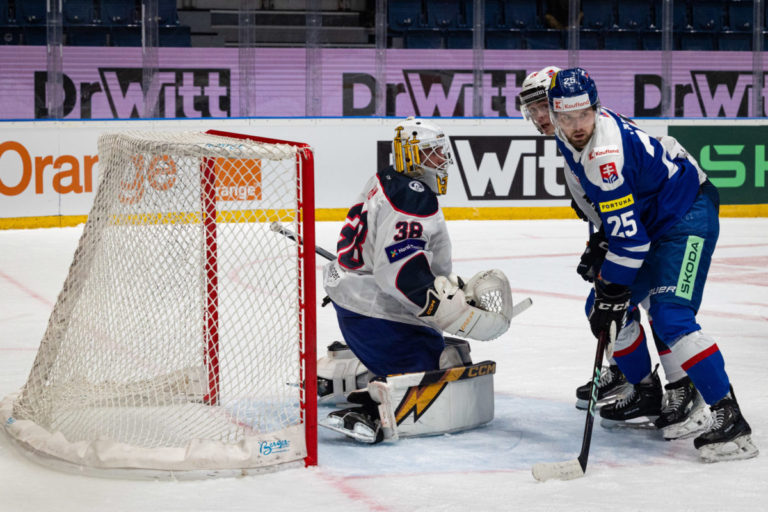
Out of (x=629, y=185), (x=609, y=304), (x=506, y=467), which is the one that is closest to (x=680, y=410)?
(x=609, y=304)

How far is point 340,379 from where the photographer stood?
3213mm

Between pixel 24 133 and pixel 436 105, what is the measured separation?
316cm

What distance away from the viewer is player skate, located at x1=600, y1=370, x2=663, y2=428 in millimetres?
2965

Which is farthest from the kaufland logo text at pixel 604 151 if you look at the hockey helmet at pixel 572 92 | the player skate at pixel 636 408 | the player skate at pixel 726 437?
the player skate at pixel 636 408

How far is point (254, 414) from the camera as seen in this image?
9.64 ft

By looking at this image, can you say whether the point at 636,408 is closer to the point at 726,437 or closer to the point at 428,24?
the point at 726,437

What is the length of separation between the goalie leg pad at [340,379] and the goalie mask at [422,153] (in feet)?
2.11

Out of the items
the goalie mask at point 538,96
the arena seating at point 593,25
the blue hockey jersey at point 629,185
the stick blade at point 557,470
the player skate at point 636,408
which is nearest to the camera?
the stick blade at point 557,470

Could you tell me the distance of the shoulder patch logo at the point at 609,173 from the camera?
2.50m

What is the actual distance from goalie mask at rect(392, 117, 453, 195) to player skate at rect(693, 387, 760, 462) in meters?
0.91

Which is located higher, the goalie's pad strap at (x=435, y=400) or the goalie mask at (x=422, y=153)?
the goalie mask at (x=422, y=153)

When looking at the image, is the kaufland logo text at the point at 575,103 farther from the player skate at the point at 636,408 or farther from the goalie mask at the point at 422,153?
the player skate at the point at 636,408

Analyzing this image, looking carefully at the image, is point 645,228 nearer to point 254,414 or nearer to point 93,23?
point 254,414

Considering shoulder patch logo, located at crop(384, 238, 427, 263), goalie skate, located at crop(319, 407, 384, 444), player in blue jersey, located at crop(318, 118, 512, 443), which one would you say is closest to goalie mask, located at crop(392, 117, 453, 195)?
player in blue jersey, located at crop(318, 118, 512, 443)
